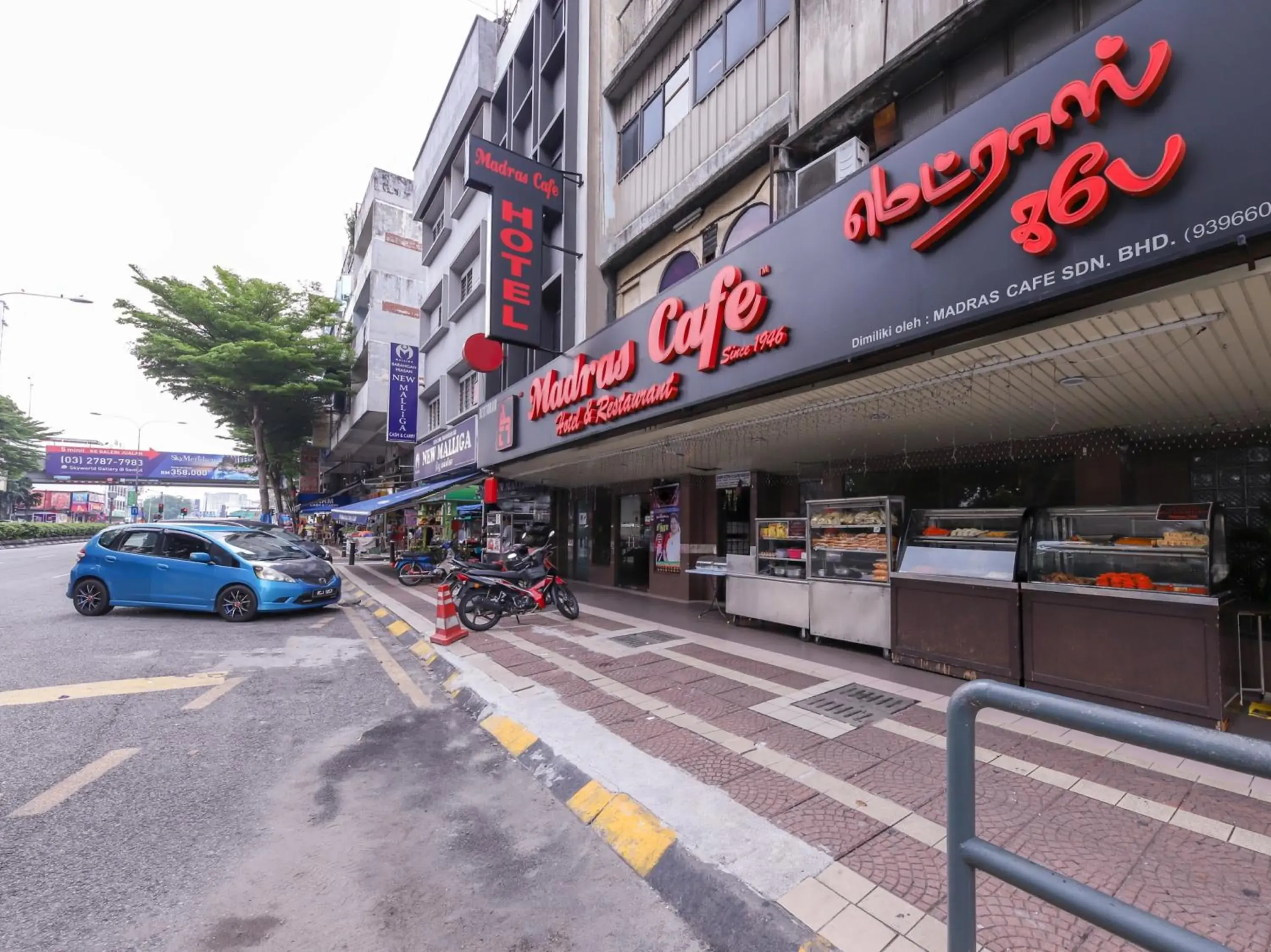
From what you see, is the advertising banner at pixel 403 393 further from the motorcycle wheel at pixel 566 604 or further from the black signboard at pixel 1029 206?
the black signboard at pixel 1029 206

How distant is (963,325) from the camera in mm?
4191

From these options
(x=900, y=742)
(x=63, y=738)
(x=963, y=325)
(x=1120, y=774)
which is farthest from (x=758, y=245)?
(x=63, y=738)

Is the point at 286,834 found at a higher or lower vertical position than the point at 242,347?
lower

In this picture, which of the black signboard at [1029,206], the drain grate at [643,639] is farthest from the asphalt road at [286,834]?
the black signboard at [1029,206]

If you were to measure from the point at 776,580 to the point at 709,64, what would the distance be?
8.72m

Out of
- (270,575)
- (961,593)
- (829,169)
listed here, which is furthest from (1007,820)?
(270,575)

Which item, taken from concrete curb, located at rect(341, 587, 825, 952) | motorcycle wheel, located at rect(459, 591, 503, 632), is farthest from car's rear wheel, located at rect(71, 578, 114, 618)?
concrete curb, located at rect(341, 587, 825, 952)

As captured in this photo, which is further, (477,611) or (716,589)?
(716,589)

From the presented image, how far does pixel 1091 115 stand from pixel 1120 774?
4.25 m

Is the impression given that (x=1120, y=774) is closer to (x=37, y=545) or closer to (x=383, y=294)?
(x=383, y=294)

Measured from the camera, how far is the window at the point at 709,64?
949cm

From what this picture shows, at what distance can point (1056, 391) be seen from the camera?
5.33m

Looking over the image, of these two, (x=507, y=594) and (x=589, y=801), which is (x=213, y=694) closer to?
(x=507, y=594)

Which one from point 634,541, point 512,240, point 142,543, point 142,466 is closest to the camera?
point 142,543
